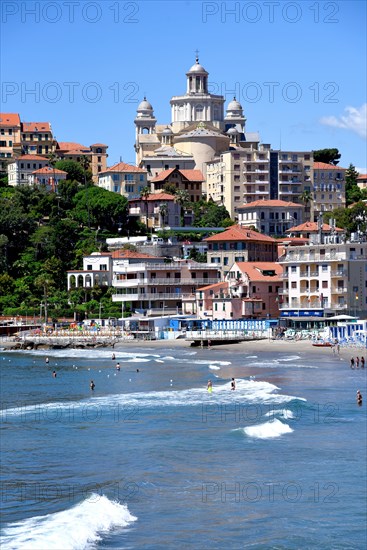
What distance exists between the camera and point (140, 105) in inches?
7274

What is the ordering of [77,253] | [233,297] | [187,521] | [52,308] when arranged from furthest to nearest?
[77,253], [52,308], [233,297], [187,521]

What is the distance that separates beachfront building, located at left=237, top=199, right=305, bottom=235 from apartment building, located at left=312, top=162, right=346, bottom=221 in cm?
986

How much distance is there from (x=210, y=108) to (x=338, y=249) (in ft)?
248

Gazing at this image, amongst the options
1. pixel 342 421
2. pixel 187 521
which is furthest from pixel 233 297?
pixel 187 521

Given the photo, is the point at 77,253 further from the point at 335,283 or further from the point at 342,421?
the point at 342,421

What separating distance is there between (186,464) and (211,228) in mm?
101583

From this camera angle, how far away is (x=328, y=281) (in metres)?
103

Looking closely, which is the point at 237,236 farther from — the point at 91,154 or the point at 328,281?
the point at 91,154

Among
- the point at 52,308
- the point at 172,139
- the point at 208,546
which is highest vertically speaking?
the point at 172,139

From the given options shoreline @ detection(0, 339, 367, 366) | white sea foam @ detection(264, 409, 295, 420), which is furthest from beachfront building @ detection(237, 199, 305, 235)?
white sea foam @ detection(264, 409, 295, 420)

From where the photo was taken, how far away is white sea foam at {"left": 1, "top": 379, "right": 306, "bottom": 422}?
55250mm

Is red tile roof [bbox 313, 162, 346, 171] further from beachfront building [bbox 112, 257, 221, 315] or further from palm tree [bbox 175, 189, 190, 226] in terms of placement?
beachfront building [bbox 112, 257, 221, 315]

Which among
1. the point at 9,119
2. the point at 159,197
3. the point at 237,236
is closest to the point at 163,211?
the point at 159,197

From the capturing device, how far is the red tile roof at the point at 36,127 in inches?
7082
